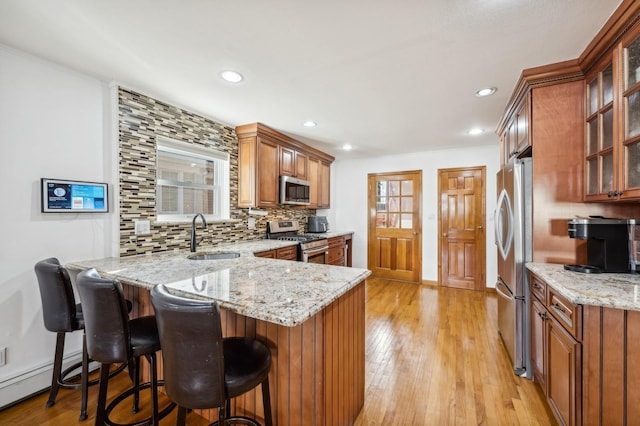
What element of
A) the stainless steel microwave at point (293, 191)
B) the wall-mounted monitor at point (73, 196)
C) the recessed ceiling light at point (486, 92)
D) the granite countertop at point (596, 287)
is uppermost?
the recessed ceiling light at point (486, 92)

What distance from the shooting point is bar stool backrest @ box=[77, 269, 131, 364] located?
1.25m

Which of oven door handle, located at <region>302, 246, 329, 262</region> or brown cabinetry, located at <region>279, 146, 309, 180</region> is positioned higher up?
brown cabinetry, located at <region>279, 146, 309, 180</region>

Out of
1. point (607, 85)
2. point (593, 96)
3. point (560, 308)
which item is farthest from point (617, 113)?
point (560, 308)

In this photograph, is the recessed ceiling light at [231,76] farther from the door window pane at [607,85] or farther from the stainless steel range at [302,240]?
the door window pane at [607,85]

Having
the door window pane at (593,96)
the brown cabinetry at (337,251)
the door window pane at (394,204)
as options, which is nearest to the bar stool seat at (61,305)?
the brown cabinetry at (337,251)

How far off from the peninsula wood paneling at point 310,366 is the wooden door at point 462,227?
11.5 feet

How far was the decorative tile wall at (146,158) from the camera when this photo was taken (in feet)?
7.42

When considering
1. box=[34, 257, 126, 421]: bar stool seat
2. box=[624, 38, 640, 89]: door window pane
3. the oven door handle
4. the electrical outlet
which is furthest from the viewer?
the oven door handle

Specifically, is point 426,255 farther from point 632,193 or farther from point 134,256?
point 134,256

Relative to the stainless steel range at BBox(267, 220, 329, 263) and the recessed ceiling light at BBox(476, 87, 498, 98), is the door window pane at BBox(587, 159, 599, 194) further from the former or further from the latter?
the stainless steel range at BBox(267, 220, 329, 263)

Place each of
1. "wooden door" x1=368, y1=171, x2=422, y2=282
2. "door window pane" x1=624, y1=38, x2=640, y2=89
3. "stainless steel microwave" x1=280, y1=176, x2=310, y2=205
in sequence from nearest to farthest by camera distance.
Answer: "door window pane" x1=624, y1=38, x2=640, y2=89, "stainless steel microwave" x1=280, y1=176, x2=310, y2=205, "wooden door" x1=368, y1=171, x2=422, y2=282

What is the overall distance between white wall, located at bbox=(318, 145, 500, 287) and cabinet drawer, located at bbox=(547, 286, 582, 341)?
2.83 meters

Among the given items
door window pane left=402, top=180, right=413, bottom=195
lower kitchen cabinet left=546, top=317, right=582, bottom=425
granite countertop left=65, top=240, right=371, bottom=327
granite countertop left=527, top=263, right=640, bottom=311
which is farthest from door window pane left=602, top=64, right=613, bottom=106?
door window pane left=402, top=180, right=413, bottom=195

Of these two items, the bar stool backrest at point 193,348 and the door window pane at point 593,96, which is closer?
the bar stool backrest at point 193,348
